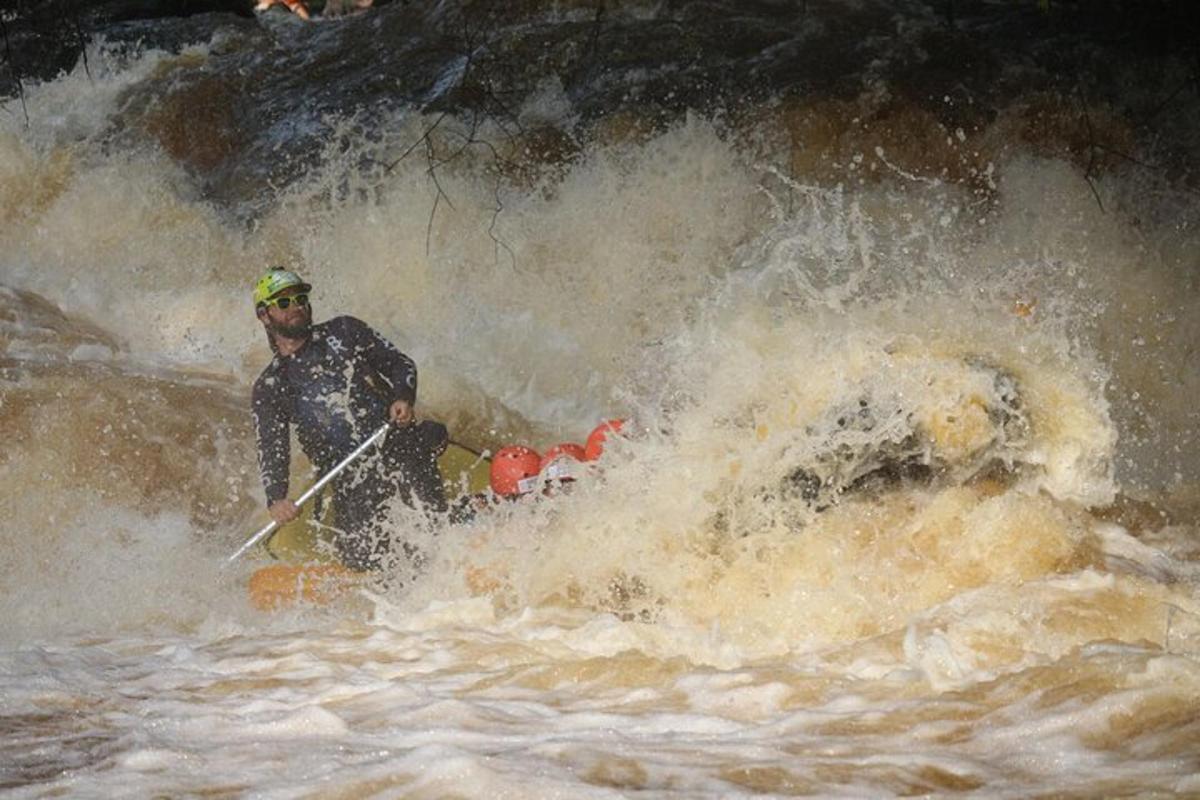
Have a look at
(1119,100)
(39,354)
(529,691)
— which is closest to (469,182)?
(39,354)

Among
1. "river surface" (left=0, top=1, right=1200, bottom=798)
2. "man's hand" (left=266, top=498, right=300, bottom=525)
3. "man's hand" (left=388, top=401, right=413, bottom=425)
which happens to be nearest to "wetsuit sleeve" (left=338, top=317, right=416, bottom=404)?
"man's hand" (left=388, top=401, right=413, bottom=425)

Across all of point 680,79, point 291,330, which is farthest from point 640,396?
point 680,79

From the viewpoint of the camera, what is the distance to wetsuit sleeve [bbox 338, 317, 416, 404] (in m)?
6.17

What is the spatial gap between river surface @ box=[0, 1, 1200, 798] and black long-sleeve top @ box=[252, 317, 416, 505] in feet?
2.24

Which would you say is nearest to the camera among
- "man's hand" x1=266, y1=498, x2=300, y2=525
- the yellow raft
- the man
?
the yellow raft

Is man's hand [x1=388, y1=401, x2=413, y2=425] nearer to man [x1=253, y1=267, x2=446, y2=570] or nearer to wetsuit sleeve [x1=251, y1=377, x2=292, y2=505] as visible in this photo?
man [x1=253, y1=267, x2=446, y2=570]

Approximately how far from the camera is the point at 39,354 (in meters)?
7.74

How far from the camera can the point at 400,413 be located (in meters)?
5.96

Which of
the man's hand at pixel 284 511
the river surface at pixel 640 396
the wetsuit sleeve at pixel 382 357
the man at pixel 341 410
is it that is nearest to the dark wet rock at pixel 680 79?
the river surface at pixel 640 396

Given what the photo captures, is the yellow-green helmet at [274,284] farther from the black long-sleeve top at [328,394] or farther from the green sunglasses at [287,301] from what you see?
the black long-sleeve top at [328,394]

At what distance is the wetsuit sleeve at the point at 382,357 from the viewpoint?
6168mm

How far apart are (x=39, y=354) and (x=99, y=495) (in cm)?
162

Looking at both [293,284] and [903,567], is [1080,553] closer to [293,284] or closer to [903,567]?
[903,567]

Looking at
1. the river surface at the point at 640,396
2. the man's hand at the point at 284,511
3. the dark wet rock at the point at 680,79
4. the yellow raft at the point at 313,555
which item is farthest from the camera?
the dark wet rock at the point at 680,79
